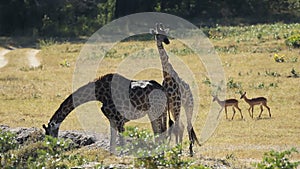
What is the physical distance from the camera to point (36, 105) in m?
21.6

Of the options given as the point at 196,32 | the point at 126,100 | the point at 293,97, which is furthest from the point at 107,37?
the point at 126,100

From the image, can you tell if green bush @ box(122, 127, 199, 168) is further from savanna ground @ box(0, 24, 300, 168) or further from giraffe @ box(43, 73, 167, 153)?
giraffe @ box(43, 73, 167, 153)

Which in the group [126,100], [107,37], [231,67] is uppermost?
[107,37]

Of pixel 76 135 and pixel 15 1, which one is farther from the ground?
pixel 15 1

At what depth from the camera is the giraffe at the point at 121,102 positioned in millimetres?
13797

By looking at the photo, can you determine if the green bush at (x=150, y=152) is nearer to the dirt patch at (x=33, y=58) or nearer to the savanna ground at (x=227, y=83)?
the savanna ground at (x=227, y=83)

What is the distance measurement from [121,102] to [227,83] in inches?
397

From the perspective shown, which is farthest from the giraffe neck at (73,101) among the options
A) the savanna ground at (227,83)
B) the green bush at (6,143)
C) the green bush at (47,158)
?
the green bush at (6,143)

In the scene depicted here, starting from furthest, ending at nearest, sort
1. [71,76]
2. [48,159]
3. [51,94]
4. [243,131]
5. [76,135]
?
[71,76], [51,94], [243,131], [76,135], [48,159]

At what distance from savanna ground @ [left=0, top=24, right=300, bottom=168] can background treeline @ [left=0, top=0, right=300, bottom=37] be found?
3.01 m

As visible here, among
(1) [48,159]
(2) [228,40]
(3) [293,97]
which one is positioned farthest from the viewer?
(2) [228,40]

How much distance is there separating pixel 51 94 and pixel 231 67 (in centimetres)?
754

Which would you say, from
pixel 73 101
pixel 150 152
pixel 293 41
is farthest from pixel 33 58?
pixel 150 152

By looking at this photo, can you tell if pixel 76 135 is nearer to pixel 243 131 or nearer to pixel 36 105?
pixel 243 131
